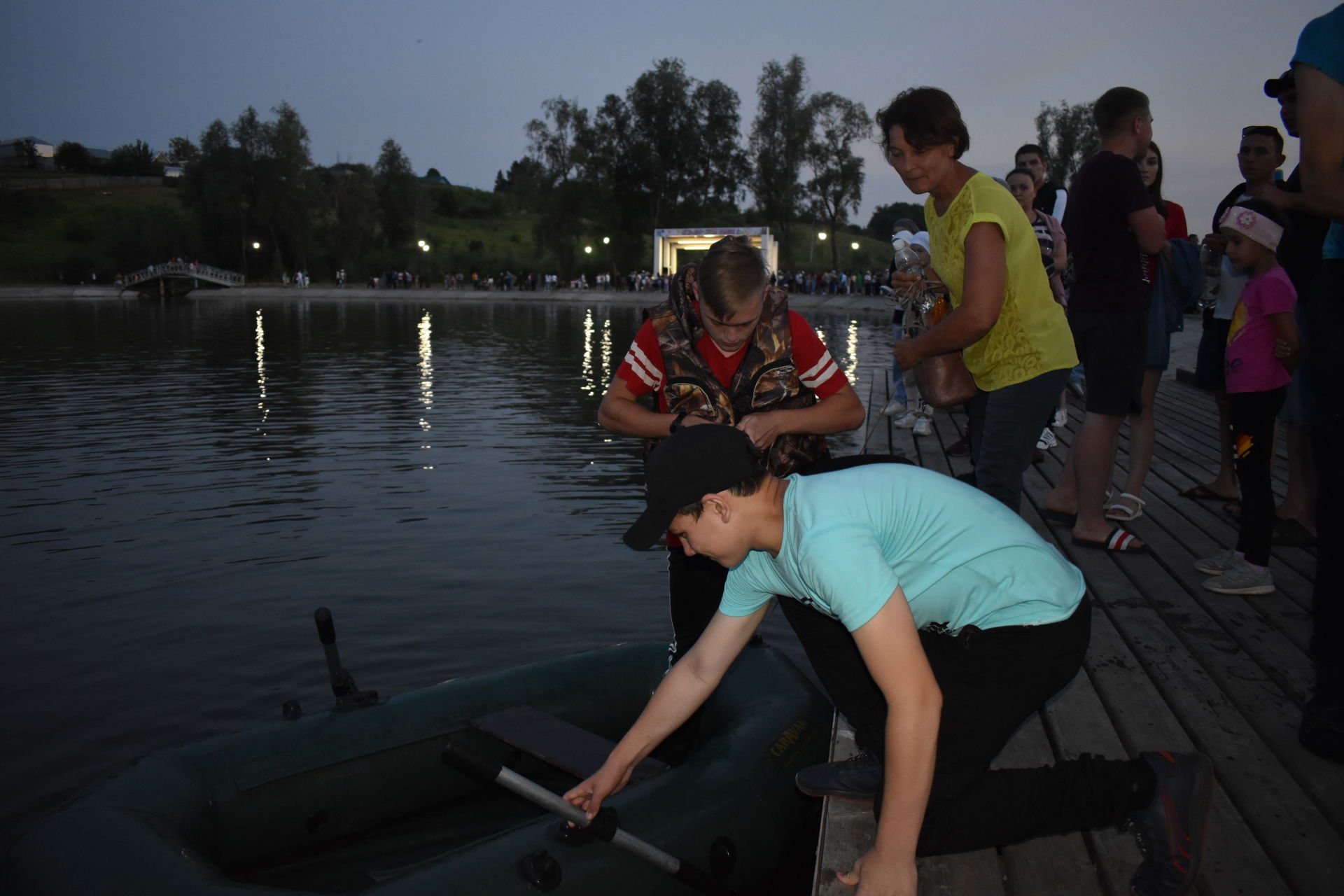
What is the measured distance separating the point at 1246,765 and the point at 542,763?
2.50 m

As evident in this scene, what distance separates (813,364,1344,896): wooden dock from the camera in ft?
7.74

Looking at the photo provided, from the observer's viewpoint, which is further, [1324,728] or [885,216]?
[885,216]

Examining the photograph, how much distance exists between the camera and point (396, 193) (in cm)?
8138

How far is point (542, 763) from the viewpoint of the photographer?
161 inches

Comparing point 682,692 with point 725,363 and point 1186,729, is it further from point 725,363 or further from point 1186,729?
point 1186,729

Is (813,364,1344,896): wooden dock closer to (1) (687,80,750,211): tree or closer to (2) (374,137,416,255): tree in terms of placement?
(1) (687,80,750,211): tree

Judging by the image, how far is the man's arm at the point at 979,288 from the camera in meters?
3.47

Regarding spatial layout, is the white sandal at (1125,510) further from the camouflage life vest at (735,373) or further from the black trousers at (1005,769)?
the black trousers at (1005,769)

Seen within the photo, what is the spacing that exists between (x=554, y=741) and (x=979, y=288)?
212 centimetres

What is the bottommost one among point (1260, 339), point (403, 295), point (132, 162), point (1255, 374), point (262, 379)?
point (262, 379)

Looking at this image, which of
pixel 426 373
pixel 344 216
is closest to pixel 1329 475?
pixel 426 373

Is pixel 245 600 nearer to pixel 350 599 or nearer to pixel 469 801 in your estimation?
pixel 350 599

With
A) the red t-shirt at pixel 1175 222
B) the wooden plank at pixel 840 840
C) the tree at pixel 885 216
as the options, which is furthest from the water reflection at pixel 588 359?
the tree at pixel 885 216

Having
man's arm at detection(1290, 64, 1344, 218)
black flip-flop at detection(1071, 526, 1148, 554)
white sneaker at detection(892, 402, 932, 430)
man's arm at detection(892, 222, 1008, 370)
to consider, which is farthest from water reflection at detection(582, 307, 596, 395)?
man's arm at detection(1290, 64, 1344, 218)
